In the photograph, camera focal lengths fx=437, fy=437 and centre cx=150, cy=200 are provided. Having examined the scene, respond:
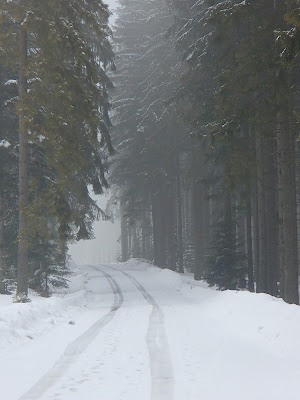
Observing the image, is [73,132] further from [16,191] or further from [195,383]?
[195,383]

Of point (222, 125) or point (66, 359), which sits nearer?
point (66, 359)

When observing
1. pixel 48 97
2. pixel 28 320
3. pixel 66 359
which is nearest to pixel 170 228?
pixel 48 97

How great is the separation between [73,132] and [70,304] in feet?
19.9

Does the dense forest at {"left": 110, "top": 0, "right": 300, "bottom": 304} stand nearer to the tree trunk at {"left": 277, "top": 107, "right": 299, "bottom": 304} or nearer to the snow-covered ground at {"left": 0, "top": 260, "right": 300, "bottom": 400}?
the tree trunk at {"left": 277, "top": 107, "right": 299, "bottom": 304}

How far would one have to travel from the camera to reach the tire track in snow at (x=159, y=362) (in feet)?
18.1

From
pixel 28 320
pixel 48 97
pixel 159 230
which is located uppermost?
pixel 48 97

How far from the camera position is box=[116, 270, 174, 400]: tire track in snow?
552 centimetres

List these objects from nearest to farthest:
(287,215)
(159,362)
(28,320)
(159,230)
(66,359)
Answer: (159,362) → (66,359) → (28,320) → (287,215) → (159,230)

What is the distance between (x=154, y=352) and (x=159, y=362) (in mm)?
744

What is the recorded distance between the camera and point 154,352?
779 cm

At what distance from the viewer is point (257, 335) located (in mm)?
9195

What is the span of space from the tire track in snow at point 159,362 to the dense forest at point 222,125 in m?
4.51

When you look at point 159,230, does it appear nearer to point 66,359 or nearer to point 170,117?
point 170,117

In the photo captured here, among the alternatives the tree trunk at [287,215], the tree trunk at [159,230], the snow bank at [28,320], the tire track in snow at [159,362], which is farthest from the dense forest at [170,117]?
the tree trunk at [159,230]
